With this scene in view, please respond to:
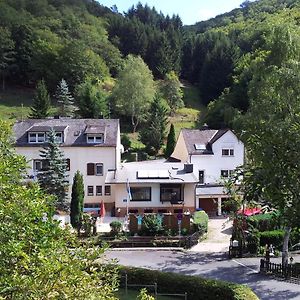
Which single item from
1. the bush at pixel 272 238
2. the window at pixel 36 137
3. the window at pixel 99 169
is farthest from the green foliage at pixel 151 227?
the window at pixel 36 137

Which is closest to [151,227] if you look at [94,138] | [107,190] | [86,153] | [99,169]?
[107,190]

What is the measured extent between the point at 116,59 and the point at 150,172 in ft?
Answer: 186

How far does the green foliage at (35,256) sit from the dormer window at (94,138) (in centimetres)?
3120

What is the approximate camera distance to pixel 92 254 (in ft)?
36.8

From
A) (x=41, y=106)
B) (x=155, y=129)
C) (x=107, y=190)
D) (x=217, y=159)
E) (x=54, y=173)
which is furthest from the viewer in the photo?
(x=41, y=106)

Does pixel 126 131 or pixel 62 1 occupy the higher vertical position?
pixel 62 1

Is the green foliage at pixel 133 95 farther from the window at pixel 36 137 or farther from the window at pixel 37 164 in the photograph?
the window at pixel 37 164

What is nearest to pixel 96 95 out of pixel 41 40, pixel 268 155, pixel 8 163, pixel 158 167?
pixel 41 40

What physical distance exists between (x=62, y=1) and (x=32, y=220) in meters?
121

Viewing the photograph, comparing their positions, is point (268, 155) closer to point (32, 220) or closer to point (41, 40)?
point (32, 220)

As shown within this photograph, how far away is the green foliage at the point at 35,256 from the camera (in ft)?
30.9

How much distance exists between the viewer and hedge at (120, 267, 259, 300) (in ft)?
70.2

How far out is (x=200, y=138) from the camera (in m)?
47.1

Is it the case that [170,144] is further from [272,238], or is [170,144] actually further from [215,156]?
[272,238]
